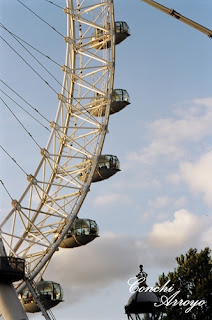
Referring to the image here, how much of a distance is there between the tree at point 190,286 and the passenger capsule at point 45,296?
13.6 metres

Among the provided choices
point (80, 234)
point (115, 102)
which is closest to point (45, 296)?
point (80, 234)

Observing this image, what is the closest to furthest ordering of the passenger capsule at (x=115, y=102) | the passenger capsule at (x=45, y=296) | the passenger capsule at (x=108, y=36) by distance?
the passenger capsule at (x=45, y=296), the passenger capsule at (x=115, y=102), the passenger capsule at (x=108, y=36)

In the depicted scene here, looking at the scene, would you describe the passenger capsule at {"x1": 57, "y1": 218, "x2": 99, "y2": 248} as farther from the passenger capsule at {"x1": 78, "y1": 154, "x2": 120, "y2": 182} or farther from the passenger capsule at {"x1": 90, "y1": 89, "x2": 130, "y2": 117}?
the passenger capsule at {"x1": 90, "y1": 89, "x2": 130, "y2": 117}

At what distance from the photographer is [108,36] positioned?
49938 mm

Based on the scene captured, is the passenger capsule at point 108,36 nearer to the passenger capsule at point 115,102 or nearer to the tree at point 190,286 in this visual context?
the passenger capsule at point 115,102

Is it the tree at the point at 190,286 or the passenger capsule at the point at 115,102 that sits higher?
the passenger capsule at the point at 115,102

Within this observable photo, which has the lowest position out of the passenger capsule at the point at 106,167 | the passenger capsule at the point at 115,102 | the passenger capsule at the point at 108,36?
the passenger capsule at the point at 106,167

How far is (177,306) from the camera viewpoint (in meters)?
57.9

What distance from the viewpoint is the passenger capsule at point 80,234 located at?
A: 4625cm

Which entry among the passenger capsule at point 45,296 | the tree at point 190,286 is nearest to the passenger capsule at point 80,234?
the passenger capsule at point 45,296

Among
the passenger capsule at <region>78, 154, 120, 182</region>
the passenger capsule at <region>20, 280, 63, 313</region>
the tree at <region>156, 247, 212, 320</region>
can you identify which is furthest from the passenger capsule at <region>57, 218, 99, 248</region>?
the tree at <region>156, 247, 212, 320</region>

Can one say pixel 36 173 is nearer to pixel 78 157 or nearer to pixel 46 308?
pixel 78 157

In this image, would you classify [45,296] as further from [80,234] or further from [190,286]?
[190,286]

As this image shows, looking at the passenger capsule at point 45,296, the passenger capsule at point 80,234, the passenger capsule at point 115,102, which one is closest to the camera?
the passenger capsule at point 45,296
